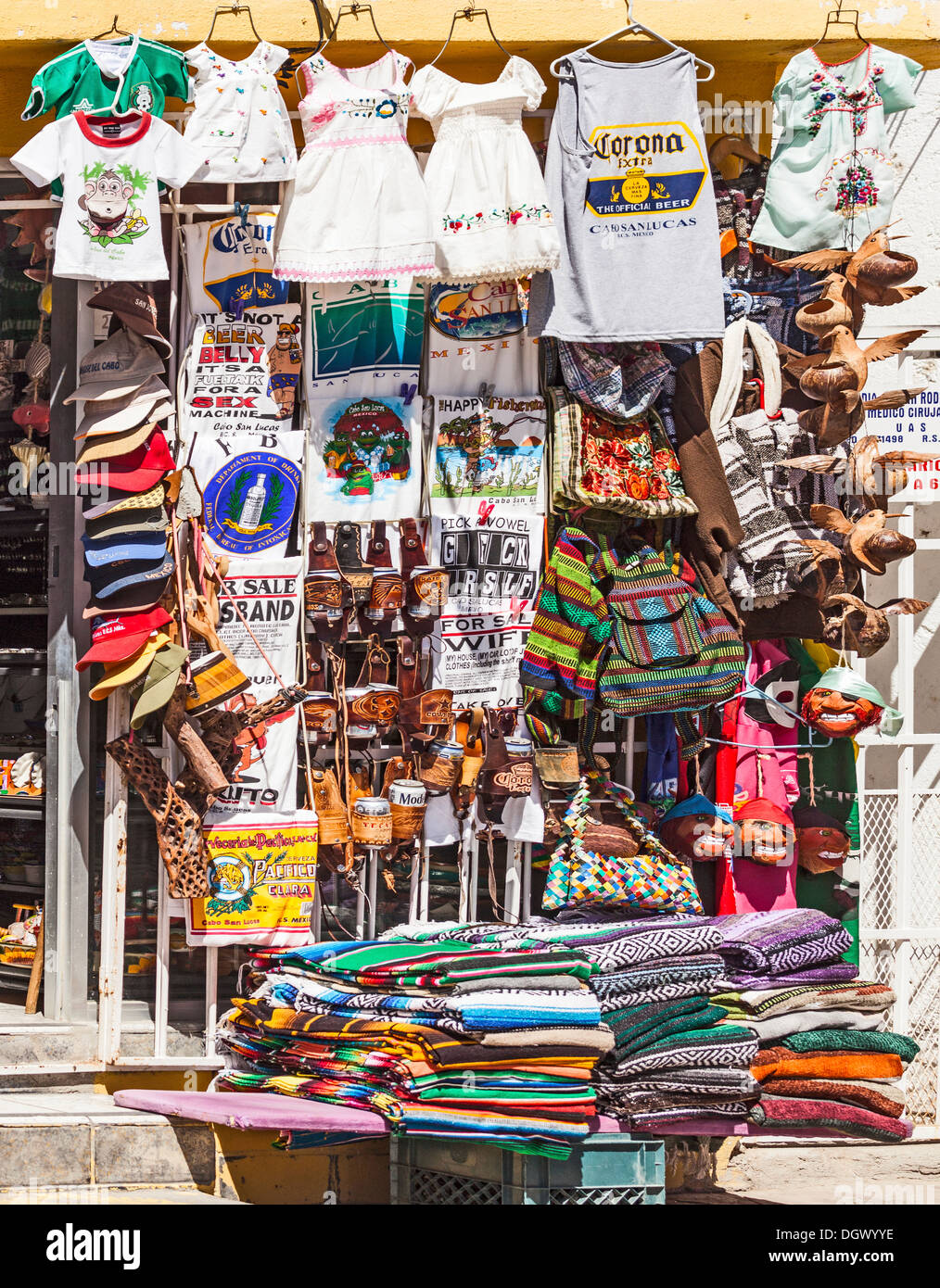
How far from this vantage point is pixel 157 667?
4.55m

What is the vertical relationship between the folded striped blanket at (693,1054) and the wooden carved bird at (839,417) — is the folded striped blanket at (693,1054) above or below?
below

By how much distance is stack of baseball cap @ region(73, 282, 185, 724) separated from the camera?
15.0ft

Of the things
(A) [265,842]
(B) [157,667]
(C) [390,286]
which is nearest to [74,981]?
(A) [265,842]

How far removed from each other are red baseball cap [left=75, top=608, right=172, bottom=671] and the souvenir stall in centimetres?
2

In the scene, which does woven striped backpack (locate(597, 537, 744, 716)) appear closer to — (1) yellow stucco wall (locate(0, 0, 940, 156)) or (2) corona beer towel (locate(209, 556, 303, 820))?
(2) corona beer towel (locate(209, 556, 303, 820))

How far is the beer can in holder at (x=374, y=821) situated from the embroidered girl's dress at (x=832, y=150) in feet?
8.10

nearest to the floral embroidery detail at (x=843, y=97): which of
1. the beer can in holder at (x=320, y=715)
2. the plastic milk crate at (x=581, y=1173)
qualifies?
the beer can in holder at (x=320, y=715)

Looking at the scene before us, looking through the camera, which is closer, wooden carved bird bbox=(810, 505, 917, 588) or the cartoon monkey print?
the cartoon monkey print

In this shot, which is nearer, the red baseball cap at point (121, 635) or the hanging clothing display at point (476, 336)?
the red baseball cap at point (121, 635)

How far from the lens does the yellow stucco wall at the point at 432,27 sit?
4676mm

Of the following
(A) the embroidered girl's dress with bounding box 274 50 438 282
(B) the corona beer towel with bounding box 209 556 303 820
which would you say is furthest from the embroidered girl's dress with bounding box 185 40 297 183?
(B) the corona beer towel with bounding box 209 556 303 820

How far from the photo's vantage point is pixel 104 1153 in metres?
4.45

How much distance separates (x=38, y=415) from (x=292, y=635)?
1.28 m

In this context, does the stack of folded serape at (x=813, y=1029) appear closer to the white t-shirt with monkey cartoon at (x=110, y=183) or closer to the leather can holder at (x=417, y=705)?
the leather can holder at (x=417, y=705)
